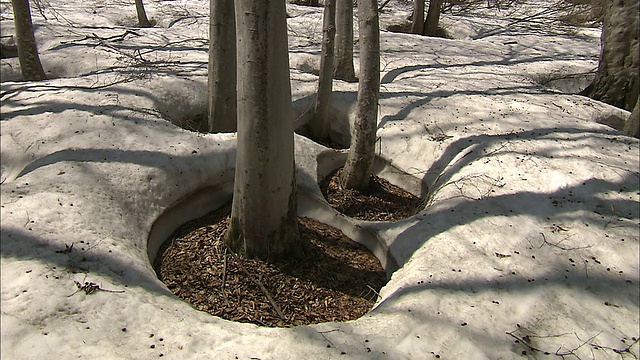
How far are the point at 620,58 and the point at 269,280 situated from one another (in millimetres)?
6539

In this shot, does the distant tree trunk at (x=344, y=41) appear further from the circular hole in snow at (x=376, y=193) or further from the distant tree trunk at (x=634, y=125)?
the distant tree trunk at (x=634, y=125)

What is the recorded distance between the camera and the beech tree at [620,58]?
671 cm

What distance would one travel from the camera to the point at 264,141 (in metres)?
3.39

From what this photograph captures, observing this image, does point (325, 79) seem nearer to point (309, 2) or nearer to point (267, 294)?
point (267, 294)

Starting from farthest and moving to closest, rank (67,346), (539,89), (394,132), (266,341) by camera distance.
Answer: (539,89)
(394,132)
(266,341)
(67,346)

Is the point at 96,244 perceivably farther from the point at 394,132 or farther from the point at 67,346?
the point at 394,132

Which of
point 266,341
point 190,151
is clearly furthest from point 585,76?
point 266,341

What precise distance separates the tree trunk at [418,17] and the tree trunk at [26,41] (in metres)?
9.45

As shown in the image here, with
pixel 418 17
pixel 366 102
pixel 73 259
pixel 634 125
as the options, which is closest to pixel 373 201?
pixel 366 102

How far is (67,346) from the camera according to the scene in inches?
95.3

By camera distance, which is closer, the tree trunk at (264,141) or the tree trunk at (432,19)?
the tree trunk at (264,141)

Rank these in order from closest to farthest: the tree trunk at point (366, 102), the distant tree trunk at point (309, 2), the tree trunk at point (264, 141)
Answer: the tree trunk at point (264, 141)
the tree trunk at point (366, 102)
the distant tree trunk at point (309, 2)

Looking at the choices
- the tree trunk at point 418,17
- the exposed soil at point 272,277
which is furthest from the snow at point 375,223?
the tree trunk at point 418,17

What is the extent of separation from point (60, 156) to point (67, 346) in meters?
2.32
